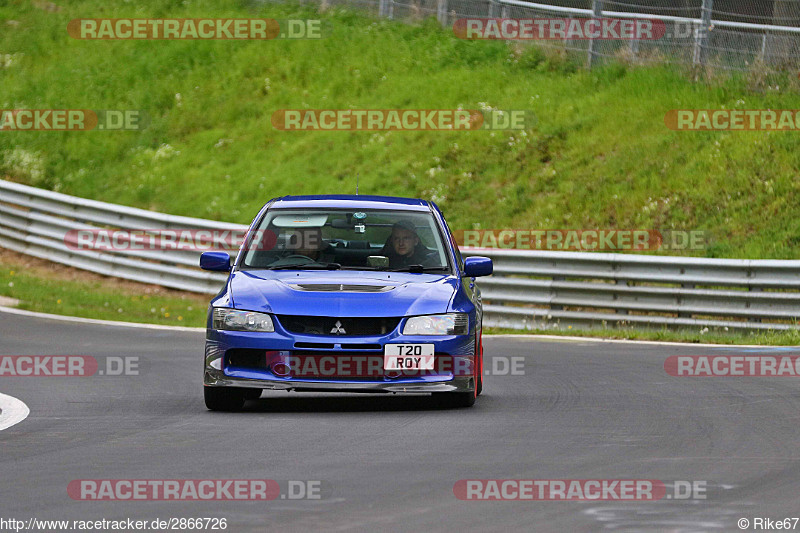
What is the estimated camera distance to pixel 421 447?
8.70m

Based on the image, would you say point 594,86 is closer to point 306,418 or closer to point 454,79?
point 454,79

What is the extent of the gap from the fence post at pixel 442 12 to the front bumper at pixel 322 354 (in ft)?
74.5

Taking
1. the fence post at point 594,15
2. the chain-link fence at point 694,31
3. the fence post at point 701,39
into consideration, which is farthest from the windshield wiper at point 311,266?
the fence post at point 594,15

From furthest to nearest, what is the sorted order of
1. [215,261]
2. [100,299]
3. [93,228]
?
1. [93,228]
2. [100,299]
3. [215,261]

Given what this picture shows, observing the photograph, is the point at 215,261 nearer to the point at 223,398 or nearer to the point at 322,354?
the point at 223,398

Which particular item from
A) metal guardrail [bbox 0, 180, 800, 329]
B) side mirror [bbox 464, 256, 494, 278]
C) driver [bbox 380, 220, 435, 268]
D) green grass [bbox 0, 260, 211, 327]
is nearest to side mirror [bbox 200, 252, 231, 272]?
driver [bbox 380, 220, 435, 268]

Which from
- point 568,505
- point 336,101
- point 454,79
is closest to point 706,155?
point 454,79

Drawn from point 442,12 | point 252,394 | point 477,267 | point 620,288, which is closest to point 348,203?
point 477,267

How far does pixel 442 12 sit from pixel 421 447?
2463 cm

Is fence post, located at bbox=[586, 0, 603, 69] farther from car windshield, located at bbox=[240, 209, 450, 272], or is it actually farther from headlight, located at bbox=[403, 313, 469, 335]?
headlight, located at bbox=[403, 313, 469, 335]

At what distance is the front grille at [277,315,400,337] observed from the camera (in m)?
10.2

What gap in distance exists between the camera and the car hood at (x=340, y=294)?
10.2m

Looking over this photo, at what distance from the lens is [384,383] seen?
10.2m

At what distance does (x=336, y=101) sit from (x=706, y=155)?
30.3ft
